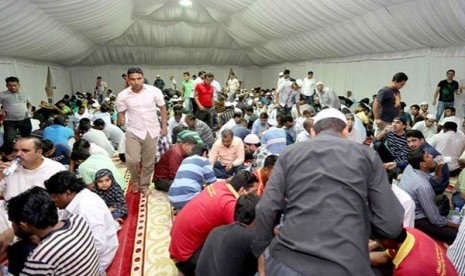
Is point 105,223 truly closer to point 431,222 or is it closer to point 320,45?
point 431,222

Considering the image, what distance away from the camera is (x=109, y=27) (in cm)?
1020

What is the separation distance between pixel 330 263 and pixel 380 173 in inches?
15.2

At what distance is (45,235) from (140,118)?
6.72 feet

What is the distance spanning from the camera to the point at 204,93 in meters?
6.44

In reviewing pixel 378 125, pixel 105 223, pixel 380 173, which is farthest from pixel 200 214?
pixel 378 125

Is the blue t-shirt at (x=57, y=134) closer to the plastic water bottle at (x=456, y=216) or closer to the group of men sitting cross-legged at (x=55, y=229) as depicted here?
the group of men sitting cross-legged at (x=55, y=229)

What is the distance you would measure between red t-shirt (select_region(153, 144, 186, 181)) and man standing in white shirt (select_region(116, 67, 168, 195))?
216 millimetres

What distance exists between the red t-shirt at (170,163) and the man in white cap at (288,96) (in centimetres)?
356

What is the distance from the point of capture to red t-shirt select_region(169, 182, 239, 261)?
1999 millimetres

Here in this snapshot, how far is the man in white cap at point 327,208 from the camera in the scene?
1131 millimetres

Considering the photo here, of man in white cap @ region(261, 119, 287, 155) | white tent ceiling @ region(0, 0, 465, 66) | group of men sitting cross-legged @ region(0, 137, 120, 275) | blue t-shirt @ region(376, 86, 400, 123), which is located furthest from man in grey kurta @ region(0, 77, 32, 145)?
blue t-shirt @ region(376, 86, 400, 123)

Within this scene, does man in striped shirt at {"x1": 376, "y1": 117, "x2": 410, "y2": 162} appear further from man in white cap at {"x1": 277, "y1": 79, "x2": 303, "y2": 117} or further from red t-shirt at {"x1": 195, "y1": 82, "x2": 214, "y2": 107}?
red t-shirt at {"x1": 195, "y1": 82, "x2": 214, "y2": 107}

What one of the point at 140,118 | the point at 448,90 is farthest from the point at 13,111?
the point at 448,90

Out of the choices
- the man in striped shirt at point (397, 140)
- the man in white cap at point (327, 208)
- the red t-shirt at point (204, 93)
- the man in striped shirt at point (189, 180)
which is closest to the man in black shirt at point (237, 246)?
the man in white cap at point (327, 208)
